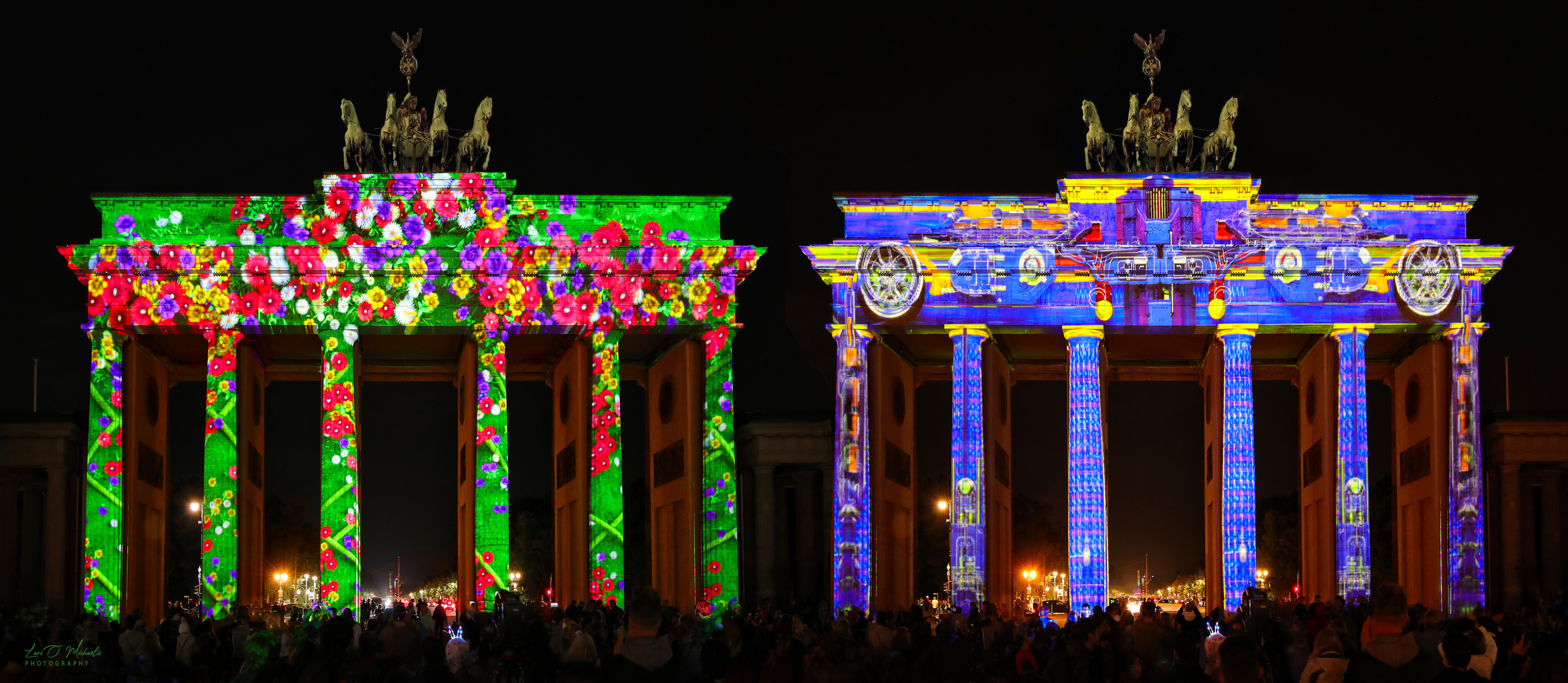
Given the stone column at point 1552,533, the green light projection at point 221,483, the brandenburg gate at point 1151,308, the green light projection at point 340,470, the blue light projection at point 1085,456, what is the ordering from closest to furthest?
the green light projection at point 221,483 < the green light projection at point 340,470 < the brandenburg gate at point 1151,308 < the blue light projection at point 1085,456 < the stone column at point 1552,533

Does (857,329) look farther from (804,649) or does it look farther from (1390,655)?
(1390,655)

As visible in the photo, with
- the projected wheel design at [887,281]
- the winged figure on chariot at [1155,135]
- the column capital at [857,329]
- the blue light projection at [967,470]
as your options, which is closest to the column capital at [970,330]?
the blue light projection at [967,470]

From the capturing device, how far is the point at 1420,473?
184 feet

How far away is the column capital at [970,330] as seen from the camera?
54250 millimetres

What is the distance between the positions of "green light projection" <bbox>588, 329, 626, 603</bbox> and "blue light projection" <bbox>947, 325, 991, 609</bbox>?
948 centimetres

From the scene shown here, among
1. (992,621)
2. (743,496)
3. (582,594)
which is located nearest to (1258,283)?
(743,496)

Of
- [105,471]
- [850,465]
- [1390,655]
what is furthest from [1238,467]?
[1390,655]

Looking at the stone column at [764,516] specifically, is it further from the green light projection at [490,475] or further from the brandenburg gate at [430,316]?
→ the green light projection at [490,475]

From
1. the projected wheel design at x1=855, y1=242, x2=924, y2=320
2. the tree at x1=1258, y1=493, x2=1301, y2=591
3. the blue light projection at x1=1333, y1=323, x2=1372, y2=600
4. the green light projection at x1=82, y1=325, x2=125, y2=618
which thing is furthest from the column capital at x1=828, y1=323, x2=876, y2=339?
the tree at x1=1258, y1=493, x2=1301, y2=591

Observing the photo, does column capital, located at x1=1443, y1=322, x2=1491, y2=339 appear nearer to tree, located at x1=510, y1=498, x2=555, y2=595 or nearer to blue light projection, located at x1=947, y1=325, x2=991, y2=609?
blue light projection, located at x1=947, y1=325, x2=991, y2=609

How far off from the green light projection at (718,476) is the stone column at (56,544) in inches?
732

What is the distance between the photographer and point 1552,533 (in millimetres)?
58406

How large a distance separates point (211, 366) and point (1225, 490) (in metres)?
29.0

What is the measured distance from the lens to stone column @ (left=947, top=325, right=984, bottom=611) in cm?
5303
